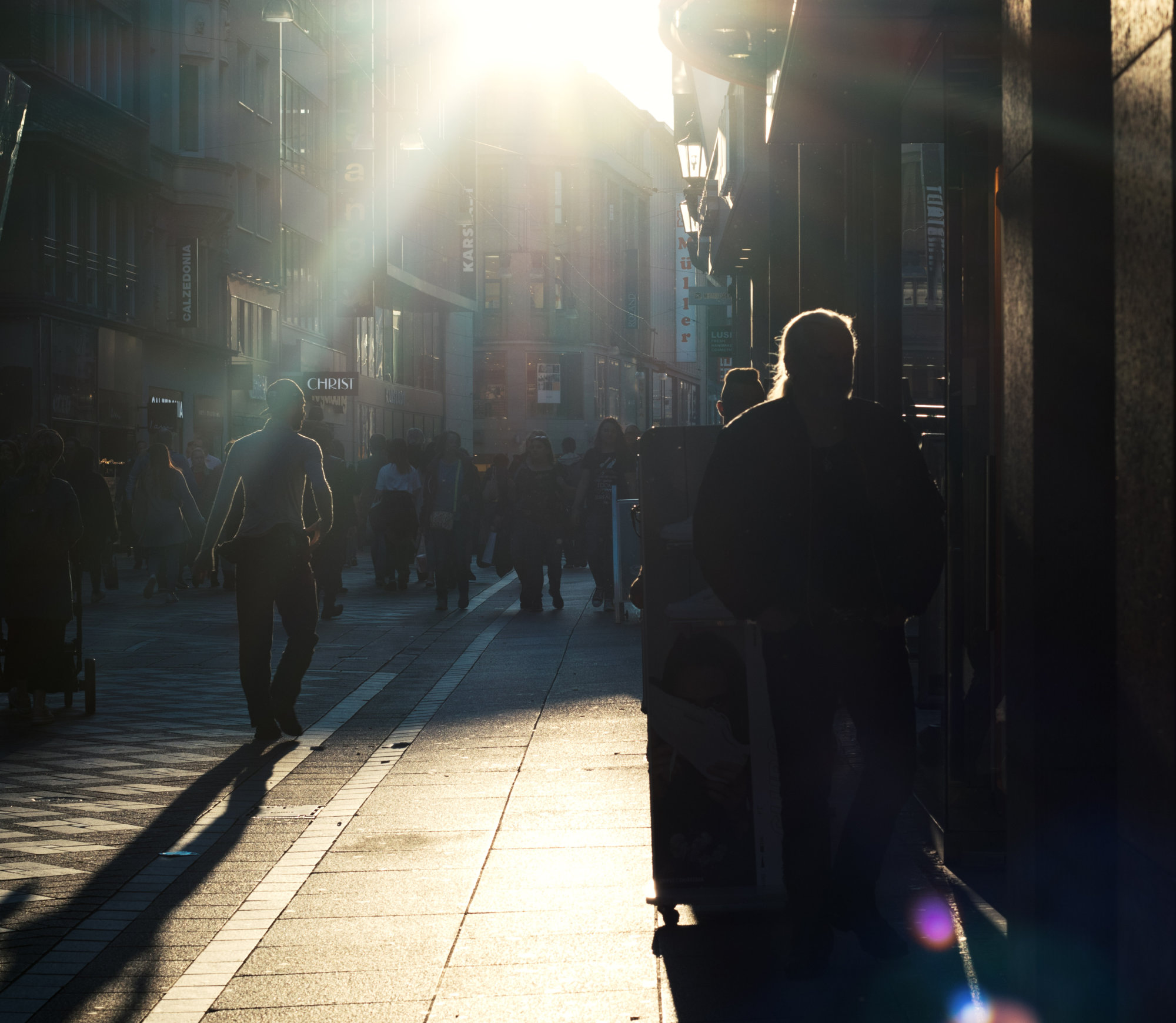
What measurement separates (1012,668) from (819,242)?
729 centimetres

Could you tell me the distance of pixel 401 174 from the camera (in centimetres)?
5850

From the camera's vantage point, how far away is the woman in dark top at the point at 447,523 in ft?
54.2

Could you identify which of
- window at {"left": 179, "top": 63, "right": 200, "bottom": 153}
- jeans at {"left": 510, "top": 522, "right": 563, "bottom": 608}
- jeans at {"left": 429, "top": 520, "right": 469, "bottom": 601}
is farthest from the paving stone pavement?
window at {"left": 179, "top": 63, "right": 200, "bottom": 153}

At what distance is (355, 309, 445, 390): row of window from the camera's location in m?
51.5

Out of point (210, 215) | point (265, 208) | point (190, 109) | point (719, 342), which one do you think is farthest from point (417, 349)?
point (719, 342)

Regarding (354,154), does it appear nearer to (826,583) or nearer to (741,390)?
(741,390)

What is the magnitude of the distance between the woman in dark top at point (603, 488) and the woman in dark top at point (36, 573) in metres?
6.54

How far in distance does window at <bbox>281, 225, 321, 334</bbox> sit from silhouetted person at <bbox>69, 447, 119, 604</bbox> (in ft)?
77.1

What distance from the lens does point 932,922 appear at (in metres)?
4.79

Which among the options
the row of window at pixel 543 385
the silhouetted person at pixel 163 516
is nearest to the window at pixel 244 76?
the silhouetted person at pixel 163 516

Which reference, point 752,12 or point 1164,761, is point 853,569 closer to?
point 1164,761

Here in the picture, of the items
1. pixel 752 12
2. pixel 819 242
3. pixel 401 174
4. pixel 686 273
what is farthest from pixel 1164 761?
pixel 686 273

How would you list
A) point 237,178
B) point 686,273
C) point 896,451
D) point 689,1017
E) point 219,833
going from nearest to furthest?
point 689,1017
point 896,451
point 219,833
point 237,178
point 686,273

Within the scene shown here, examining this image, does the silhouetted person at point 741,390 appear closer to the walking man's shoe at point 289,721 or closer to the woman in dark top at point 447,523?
the walking man's shoe at point 289,721
